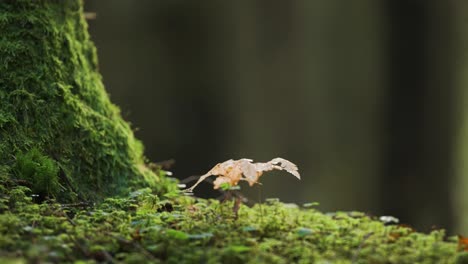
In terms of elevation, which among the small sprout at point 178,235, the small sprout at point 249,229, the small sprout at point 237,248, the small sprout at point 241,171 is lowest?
the small sprout at point 237,248

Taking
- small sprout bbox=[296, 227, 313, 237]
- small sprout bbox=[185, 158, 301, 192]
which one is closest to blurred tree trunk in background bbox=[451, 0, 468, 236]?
small sprout bbox=[185, 158, 301, 192]

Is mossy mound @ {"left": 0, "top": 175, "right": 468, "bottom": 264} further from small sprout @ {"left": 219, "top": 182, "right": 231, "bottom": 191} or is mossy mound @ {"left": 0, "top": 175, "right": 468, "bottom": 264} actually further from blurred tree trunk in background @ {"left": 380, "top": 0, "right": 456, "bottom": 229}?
blurred tree trunk in background @ {"left": 380, "top": 0, "right": 456, "bottom": 229}

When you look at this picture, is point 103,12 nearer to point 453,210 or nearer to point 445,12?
point 445,12

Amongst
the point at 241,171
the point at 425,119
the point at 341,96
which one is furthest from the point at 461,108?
the point at 241,171

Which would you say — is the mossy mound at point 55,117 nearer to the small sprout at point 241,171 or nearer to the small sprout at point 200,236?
the small sprout at point 241,171

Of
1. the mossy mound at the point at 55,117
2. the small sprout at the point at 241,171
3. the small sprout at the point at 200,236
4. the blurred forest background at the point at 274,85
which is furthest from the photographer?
the blurred forest background at the point at 274,85

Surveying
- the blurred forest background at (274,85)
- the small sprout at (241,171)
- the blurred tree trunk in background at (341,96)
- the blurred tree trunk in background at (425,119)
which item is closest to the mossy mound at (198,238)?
the small sprout at (241,171)

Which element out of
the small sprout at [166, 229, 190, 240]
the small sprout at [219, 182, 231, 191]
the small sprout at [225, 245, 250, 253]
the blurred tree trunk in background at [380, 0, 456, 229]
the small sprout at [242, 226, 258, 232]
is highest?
the blurred tree trunk in background at [380, 0, 456, 229]

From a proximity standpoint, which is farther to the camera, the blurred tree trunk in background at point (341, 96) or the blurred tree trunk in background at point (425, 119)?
the blurred tree trunk in background at point (341, 96)
